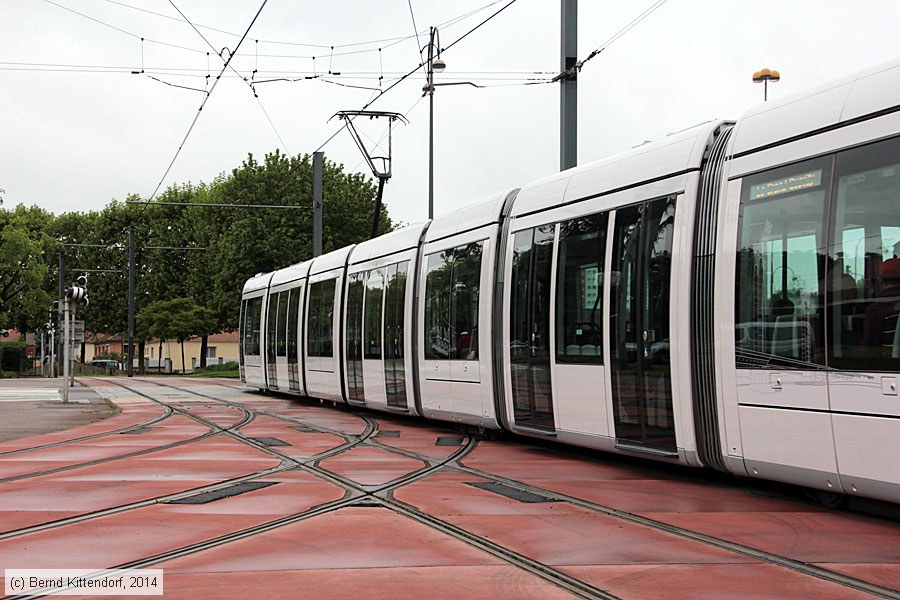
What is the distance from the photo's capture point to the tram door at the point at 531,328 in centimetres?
1217

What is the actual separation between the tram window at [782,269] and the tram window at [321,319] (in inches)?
538

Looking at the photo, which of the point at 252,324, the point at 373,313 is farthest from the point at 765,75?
the point at 252,324

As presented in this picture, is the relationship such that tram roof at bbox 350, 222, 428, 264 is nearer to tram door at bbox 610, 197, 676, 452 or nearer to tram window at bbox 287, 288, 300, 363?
tram window at bbox 287, 288, 300, 363

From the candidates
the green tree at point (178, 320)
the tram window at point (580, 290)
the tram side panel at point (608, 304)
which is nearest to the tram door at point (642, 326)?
the tram side panel at point (608, 304)

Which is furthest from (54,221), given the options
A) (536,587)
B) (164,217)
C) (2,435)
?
(536,587)

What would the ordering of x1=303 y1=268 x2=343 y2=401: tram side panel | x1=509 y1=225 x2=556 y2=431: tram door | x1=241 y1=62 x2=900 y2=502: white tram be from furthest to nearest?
x1=303 y1=268 x2=343 y2=401: tram side panel → x1=509 y1=225 x2=556 y2=431: tram door → x1=241 y1=62 x2=900 y2=502: white tram

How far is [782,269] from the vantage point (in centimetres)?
830

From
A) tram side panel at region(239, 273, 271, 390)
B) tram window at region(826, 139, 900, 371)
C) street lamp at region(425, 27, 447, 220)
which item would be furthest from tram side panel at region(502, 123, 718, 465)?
tram side panel at region(239, 273, 271, 390)

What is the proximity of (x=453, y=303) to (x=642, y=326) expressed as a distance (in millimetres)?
5254

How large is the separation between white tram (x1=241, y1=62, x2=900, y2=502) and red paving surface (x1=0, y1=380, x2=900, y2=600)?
62 centimetres

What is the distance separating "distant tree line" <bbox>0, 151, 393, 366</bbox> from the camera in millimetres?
47438

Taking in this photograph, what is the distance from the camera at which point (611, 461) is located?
478 inches

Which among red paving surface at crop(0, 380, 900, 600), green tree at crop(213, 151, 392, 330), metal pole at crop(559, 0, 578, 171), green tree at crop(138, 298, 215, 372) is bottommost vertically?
red paving surface at crop(0, 380, 900, 600)

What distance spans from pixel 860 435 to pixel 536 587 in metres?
3.02
